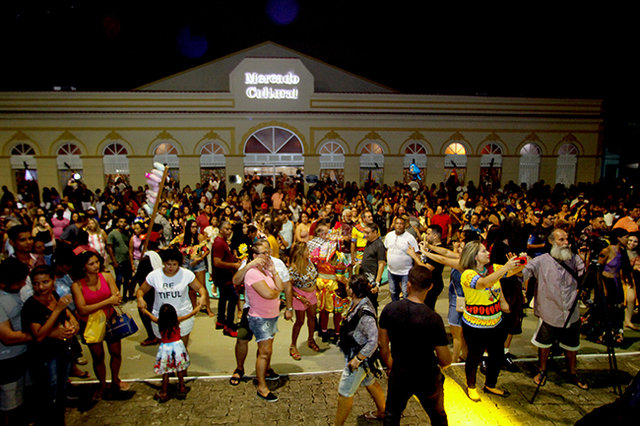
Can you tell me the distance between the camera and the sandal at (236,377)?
4.49 m

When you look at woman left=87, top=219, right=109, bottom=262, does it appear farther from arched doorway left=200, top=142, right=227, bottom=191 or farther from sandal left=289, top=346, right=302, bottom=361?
arched doorway left=200, top=142, right=227, bottom=191

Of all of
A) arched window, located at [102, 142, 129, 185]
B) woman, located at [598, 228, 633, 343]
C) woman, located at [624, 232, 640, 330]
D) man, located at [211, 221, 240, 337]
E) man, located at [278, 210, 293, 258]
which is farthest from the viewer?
arched window, located at [102, 142, 129, 185]

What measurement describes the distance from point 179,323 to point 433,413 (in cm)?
287

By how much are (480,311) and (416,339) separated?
52.2 inches

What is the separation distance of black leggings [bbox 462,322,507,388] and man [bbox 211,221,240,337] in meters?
3.49

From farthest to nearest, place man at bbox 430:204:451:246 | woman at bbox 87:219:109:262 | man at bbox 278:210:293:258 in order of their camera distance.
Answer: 1. man at bbox 430:204:451:246
2. man at bbox 278:210:293:258
3. woman at bbox 87:219:109:262

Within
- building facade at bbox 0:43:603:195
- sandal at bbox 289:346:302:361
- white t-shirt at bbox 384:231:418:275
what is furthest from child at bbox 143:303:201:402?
building facade at bbox 0:43:603:195

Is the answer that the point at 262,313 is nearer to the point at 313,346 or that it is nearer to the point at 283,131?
the point at 313,346

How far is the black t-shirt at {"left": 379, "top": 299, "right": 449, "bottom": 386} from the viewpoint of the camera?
120 inches

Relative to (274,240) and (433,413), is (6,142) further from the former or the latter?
(433,413)

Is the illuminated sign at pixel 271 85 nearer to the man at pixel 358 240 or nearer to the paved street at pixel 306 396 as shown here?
the man at pixel 358 240

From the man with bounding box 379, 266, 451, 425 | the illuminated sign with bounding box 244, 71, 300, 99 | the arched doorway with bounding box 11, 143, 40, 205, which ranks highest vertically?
the illuminated sign with bounding box 244, 71, 300, 99

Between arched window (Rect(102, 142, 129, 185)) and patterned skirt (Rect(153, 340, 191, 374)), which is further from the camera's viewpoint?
arched window (Rect(102, 142, 129, 185))

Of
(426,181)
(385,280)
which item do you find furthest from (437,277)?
(426,181)
